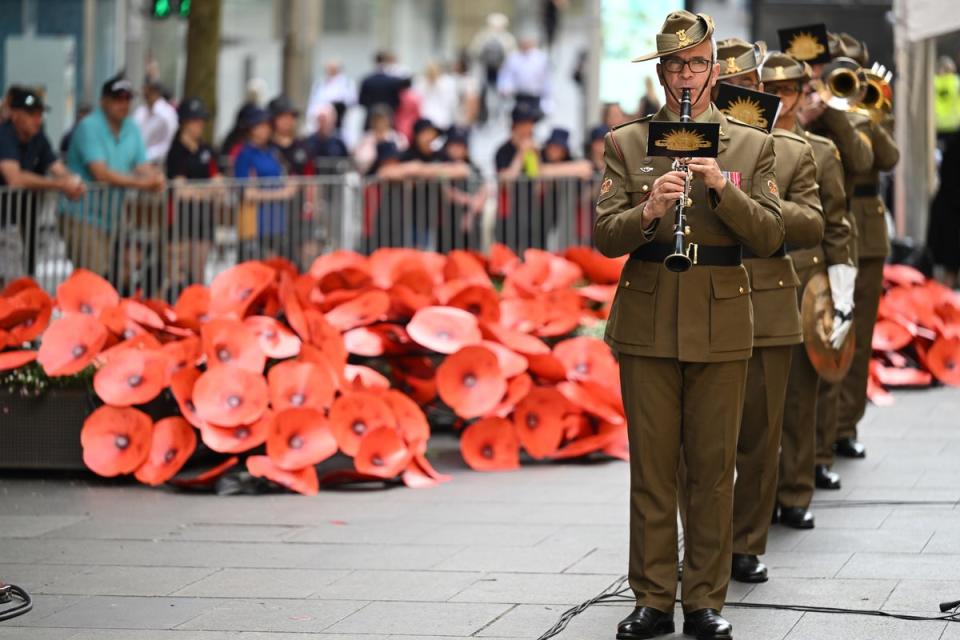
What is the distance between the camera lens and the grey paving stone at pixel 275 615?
244 inches

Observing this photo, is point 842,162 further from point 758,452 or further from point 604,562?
point 604,562

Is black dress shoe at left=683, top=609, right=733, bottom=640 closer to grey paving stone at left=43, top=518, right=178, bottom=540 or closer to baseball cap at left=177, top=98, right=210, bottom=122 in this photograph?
grey paving stone at left=43, top=518, right=178, bottom=540

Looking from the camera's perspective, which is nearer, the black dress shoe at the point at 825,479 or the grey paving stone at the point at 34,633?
the grey paving stone at the point at 34,633

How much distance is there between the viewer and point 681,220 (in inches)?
223

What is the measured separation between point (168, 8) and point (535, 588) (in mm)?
12785

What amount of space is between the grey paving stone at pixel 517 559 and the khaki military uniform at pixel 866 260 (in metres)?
2.56

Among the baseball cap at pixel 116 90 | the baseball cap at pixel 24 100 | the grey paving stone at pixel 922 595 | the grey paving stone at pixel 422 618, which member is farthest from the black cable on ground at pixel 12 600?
the baseball cap at pixel 116 90

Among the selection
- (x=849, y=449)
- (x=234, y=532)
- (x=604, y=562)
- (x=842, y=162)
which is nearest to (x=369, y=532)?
(x=234, y=532)

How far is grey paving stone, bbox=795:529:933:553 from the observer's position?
7.39m

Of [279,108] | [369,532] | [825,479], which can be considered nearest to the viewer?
[369,532]

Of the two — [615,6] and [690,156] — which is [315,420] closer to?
[690,156]

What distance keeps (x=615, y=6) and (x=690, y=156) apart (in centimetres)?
1322

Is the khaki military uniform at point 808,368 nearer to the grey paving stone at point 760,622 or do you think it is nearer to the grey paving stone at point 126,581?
the grey paving stone at point 760,622

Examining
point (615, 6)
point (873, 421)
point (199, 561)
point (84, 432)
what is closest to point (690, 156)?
point (199, 561)
